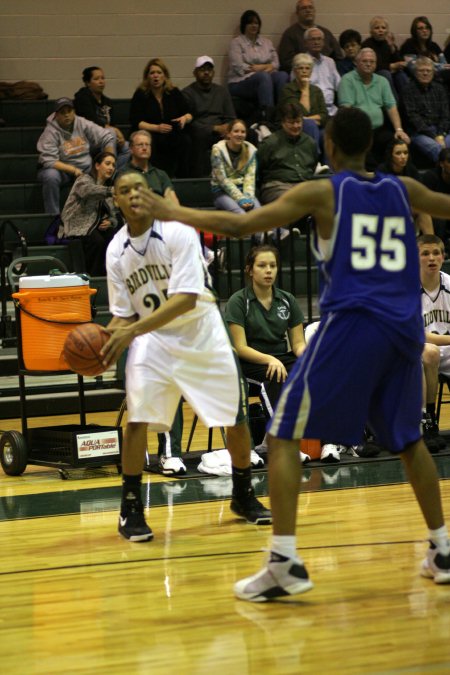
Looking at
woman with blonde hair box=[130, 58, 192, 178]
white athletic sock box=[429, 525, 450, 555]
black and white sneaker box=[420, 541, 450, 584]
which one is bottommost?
black and white sneaker box=[420, 541, 450, 584]

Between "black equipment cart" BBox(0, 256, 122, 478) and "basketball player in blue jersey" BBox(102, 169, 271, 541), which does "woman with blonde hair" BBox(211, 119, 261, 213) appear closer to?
"black equipment cart" BBox(0, 256, 122, 478)

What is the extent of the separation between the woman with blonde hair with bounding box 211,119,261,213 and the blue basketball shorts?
21.3ft

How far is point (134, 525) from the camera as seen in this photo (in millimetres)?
5156

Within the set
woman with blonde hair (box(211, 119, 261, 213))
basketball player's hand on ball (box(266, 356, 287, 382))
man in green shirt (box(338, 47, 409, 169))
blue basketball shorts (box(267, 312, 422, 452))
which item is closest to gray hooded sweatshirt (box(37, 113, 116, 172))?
woman with blonde hair (box(211, 119, 261, 213))

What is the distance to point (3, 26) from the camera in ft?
42.3

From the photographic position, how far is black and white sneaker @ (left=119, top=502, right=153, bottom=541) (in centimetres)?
512

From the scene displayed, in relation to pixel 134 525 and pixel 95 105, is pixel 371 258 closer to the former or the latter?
pixel 134 525

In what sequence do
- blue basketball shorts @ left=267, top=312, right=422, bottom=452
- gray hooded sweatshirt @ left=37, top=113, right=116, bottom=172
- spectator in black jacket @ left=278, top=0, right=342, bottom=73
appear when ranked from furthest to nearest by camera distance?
spectator in black jacket @ left=278, top=0, right=342, bottom=73
gray hooded sweatshirt @ left=37, top=113, right=116, bottom=172
blue basketball shorts @ left=267, top=312, right=422, bottom=452

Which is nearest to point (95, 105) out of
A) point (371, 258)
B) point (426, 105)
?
point (426, 105)

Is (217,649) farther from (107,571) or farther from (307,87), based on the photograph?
(307,87)

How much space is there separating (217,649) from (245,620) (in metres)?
0.31

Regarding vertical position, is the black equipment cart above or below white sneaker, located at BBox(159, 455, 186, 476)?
above

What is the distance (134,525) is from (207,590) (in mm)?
955

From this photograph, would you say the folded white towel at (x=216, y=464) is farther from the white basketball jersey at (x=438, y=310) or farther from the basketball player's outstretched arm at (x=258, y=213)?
the basketball player's outstretched arm at (x=258, y=213)
